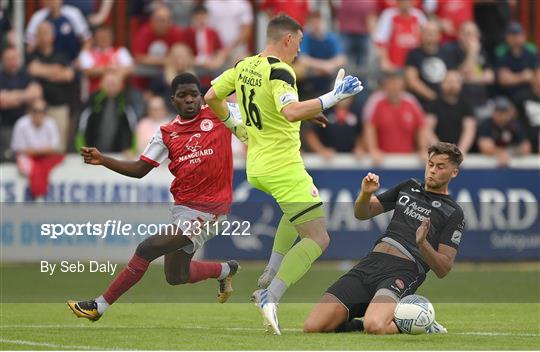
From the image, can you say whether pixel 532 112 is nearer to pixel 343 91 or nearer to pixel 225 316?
pixel 225 316

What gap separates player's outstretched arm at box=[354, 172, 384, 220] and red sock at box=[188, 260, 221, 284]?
5.87 ft

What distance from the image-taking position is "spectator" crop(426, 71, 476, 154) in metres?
21.2

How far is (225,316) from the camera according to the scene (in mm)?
13422

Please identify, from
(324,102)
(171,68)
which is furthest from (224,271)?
(171,68)

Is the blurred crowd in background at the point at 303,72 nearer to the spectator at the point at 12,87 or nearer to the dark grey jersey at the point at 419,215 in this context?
the spectator at the point at 12,87

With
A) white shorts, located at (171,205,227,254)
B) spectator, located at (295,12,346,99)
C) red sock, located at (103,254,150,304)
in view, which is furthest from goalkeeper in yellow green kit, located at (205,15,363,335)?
spectator, located at (295,12,346,99)

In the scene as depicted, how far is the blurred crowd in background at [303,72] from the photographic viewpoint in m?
20.3

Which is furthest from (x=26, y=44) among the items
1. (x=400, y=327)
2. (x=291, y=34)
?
(x=400, y=327)

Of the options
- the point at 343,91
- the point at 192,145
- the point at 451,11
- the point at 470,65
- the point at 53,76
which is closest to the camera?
the point at 343,91

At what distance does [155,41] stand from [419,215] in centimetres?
1085

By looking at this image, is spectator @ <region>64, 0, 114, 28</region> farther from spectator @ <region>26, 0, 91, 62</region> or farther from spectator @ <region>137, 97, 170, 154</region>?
spectator @ <region>137, 97, 170, 154</region>

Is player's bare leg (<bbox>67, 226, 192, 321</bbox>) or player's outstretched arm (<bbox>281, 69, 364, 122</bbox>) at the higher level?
player's outstretched arm (<bbox>281, 69, 364, 122</bbox>)

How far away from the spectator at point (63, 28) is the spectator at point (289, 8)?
10.1 feet

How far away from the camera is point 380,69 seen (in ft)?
72.8
